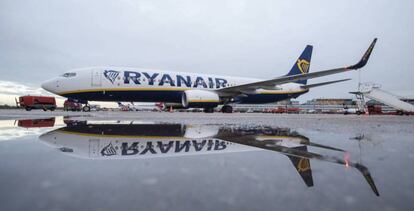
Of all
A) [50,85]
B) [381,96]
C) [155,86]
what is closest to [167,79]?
[155,86]

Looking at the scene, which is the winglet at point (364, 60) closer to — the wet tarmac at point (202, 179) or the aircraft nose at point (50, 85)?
the wet tarmac at point (202, 179)

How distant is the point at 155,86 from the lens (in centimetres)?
1464

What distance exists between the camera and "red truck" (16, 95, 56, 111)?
1036 inches

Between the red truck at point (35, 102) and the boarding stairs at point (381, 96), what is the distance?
1574 inches

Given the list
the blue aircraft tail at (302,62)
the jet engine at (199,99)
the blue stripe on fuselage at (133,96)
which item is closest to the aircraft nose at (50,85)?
the blue stripe on fuselage at (133,96)

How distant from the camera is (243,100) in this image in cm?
1809

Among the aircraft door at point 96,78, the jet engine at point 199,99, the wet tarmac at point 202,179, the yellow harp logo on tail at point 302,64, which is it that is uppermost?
the yellow harp logo on tail at point 302,64

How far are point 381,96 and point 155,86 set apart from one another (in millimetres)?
32921

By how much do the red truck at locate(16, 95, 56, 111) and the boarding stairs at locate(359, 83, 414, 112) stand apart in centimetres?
3999

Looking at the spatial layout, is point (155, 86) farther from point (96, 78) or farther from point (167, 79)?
point (96, 78)

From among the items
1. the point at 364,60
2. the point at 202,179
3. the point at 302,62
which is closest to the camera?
the point at 202,179

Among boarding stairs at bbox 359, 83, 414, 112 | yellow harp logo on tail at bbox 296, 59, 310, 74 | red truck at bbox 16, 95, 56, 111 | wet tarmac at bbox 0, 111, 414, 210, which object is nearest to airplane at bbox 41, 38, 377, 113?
yellow harp logo on tail at bbox 296, 59, 310, 74

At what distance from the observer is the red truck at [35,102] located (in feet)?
86.3

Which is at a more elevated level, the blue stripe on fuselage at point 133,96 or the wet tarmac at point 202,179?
the blue stripe on fuselage at point 133,96
